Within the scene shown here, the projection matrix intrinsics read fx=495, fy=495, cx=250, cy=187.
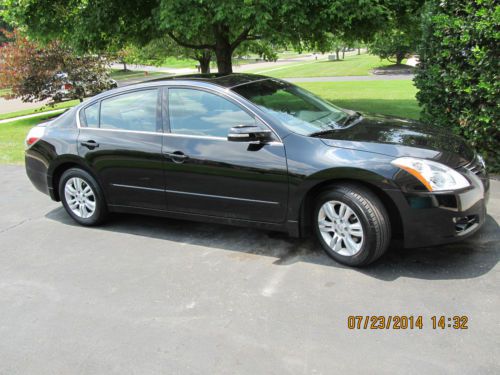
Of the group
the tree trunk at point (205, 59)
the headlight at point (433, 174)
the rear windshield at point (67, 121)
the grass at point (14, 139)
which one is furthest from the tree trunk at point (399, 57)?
the headlight at point (433, 174)

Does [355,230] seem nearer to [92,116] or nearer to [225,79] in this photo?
[225,79]

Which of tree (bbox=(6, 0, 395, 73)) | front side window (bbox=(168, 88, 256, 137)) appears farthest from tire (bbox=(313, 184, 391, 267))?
tree (bbox=(6, 0, 395, 73))

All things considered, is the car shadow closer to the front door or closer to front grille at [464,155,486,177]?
the front door

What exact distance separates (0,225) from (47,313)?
2.60 m

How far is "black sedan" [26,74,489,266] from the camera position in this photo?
151 inches

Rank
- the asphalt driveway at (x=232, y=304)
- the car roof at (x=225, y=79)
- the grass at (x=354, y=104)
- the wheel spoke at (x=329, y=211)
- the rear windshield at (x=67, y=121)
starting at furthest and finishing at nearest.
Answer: the grass at (x=354, y=104) < the rear windshield at (x=67, y=121) < the car roof at (x=225, y=79) < the wheel spoke at (x=329, y=211) < the asphalt driveway at (x=232, y=304)

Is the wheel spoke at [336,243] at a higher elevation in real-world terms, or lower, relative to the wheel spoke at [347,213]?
lower

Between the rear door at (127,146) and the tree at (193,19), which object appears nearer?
the rear door at (127,146)

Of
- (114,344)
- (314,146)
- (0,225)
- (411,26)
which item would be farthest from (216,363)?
A: (411,26)

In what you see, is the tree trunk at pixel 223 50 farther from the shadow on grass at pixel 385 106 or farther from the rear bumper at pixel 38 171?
the rear bumper at pixel 38 171

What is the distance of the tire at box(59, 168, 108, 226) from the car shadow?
164 millimetres

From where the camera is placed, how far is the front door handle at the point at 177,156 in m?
4.67

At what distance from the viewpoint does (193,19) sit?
31.7 feet

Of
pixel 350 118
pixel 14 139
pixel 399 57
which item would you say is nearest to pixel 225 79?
pixel 350 118
